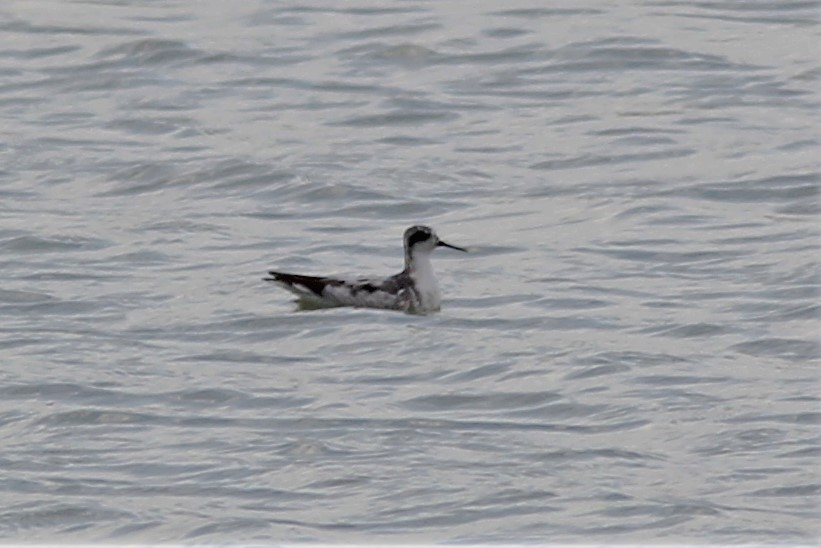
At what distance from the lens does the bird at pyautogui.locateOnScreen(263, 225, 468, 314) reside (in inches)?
612

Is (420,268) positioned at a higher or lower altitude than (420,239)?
lower

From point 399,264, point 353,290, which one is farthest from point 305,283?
point 399,264

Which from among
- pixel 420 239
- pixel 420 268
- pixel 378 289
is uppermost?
pixel 420 239

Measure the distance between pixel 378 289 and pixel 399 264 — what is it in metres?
1.09

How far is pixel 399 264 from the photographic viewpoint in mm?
16859

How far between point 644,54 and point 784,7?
2.21m

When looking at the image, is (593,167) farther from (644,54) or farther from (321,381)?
(321,381)

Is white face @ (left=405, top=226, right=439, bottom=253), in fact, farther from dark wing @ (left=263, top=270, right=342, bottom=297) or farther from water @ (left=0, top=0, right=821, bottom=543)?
dark wing @ (left=263, top=270, right=342, bottom=297)

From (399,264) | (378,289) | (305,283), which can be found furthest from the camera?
(399,264)

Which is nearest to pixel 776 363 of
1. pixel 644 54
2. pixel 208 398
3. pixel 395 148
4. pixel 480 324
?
pixel 480 324

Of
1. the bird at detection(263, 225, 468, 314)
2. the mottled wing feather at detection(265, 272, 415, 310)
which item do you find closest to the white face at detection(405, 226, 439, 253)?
the bird at detection(263, 225, 468, 314)

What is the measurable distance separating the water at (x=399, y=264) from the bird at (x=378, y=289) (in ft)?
0.46

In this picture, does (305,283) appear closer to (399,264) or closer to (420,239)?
(420,239)

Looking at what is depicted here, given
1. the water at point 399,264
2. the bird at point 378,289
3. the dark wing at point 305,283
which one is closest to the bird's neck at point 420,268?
the bird at point 378,289
